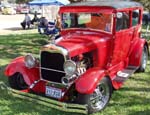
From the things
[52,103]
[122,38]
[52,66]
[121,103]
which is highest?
[122,38]

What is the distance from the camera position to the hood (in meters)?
5.86

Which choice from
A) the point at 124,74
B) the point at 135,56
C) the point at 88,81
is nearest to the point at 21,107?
the point at 88,81

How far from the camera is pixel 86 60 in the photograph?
6.23 meters

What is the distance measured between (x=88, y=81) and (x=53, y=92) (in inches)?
32.4

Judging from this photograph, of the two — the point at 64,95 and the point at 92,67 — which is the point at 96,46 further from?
the point at 64,95

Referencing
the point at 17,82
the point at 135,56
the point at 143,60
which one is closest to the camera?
the point at 17,82

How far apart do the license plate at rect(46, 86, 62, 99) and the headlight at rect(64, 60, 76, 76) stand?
0.39m

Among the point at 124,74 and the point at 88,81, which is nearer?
the point at 88,81

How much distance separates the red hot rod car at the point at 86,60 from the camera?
5.57 metres

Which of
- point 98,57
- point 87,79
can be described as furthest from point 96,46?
point 87,79

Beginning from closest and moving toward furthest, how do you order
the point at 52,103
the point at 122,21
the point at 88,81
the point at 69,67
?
1. the point at 88,81
2. the point at 52,103
3. the point at 69,67
4. the point at 122,21

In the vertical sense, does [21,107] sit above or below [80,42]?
below

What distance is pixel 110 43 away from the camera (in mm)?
6582

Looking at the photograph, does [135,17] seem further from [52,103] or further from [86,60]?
[52,103]
